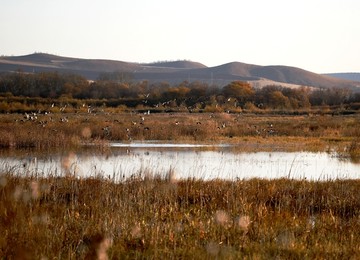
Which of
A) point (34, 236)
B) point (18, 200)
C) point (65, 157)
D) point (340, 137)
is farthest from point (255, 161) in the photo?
point (34, 236)

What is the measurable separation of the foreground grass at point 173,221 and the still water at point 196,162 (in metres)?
4.51

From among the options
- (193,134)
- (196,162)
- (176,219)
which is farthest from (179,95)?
(176,219)

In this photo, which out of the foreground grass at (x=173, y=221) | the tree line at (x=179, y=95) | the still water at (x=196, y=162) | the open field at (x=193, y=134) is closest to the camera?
the foreground grass at (x=173, y=221)

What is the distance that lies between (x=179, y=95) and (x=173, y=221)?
231 ft

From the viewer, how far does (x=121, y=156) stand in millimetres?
29328

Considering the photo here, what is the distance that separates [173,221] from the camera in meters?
14.3

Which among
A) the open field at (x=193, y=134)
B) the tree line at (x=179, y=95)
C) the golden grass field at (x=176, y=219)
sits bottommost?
the tree line at (x=179, y=95)

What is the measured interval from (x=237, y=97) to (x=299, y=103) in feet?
25.6

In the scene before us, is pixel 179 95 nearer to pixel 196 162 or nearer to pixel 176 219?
pixel 196 162

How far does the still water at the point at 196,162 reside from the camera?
23.5 metres

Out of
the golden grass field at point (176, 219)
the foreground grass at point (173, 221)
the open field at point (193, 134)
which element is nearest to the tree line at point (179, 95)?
the open field at point (193, 134)

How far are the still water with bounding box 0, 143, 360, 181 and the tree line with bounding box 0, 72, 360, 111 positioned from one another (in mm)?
36725

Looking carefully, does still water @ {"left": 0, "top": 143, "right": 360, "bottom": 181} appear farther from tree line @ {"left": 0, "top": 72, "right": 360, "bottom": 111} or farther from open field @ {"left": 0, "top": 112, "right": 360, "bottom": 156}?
tree line @ {"left": 0, "top": 72, "right": 360, "bottom": 111}

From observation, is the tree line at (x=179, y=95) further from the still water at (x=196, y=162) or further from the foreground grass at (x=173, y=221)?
the foreground grass at (x=173, y=221)
